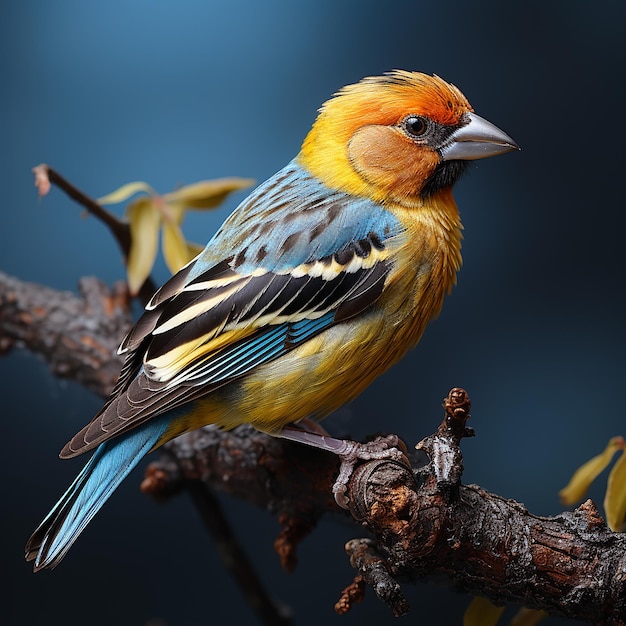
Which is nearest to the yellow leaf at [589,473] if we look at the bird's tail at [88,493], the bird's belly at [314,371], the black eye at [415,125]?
the bird's belly at [314,371]

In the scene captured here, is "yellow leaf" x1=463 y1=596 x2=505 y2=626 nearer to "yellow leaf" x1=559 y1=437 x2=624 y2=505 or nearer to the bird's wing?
"yellow leaf" x1=559 y1=437 x2=624 y2=505

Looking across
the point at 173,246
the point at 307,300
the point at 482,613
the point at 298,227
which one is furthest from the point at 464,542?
the point at 173,246

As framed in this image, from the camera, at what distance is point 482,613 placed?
1.58 metres

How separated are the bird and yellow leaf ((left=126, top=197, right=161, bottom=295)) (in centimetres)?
29

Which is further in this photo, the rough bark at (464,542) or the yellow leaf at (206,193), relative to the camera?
the yellow leaf at (206,193)

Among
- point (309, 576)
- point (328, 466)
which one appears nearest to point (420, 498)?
point (328, 466)

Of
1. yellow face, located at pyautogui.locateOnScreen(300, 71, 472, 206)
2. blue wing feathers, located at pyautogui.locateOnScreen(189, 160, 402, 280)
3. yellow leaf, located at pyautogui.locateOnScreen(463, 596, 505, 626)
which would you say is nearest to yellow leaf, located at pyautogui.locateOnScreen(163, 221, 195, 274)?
blue wing feathers, located at pyautogui.locateOnScreen(189, 160, 402, 280)

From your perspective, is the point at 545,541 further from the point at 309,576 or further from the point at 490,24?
the point at 490,24

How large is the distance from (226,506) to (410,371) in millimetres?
759

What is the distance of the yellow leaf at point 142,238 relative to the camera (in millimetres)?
2008

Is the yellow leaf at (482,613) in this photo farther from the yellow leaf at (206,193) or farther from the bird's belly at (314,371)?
the yellow leaf at (206,193)

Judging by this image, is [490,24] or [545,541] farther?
[490,24]

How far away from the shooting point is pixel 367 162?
173 centimetres

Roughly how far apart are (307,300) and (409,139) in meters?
0.41
